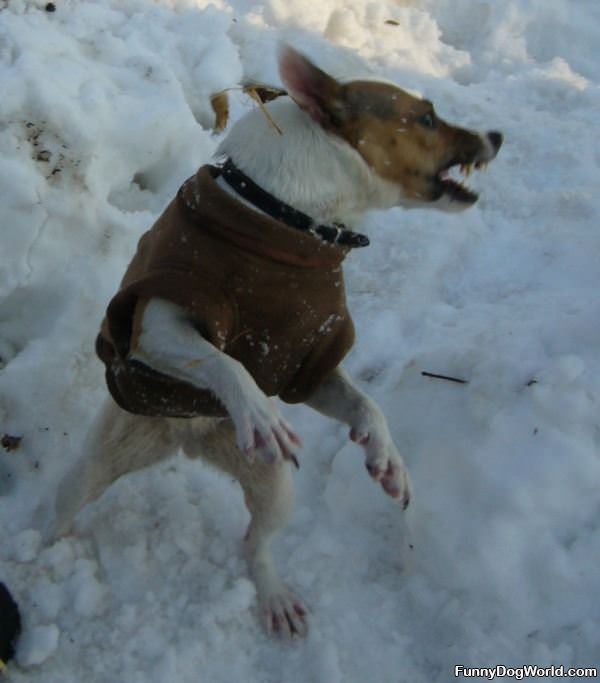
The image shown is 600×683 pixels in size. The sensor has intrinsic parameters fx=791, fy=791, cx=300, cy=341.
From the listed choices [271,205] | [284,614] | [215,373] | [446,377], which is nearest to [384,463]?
[215,373]

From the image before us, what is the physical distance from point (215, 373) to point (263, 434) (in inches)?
8.7

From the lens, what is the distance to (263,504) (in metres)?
2.79

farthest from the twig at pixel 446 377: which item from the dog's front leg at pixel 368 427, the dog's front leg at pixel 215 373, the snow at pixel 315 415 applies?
the dog's front leg at pixel 215 373

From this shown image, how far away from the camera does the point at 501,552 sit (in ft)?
8.90

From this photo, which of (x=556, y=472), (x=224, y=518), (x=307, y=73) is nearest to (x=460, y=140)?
(x=307, y=73)

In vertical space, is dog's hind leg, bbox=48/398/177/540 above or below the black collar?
below

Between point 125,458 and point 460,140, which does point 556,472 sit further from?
point 125,458

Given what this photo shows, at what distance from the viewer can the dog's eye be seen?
2.40 metres

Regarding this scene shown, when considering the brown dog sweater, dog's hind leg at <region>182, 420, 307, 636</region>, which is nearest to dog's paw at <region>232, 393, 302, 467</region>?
the brown dog sweater

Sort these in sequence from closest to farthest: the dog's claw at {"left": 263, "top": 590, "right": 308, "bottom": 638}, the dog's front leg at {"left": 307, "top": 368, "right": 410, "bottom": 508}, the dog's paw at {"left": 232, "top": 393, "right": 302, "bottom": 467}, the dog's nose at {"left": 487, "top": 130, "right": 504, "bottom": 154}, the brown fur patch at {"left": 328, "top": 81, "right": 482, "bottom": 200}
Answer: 1. the dog's paw at {"left": 232, "top": 393, "right": 302, "bottom": 467}
2. the brown fur patch at {"left": 328, "top": 81, "right": 482, "bottom": 200}
3. the dog's front leg at {"left": 307, "top": 368, "right": 410, "bottom": 508}
4. the dog's nose at {"left": 487, "top": 130, "right": 504, "bottom": 154}
5. the dog's claw at {"left": 263, "top": 590, "right": 308, "bottom": 638}

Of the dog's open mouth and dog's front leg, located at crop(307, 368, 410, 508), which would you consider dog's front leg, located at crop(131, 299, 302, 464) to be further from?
the dog's open mouth

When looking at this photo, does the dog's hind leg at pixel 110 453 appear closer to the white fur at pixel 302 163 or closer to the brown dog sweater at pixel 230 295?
the brown dog sweater at pixel 230 295

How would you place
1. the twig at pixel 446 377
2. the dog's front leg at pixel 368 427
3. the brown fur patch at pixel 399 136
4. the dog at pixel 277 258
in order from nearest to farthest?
1. the dog at pixel 277 258
2. the brown fur patch at pixel 399 136
3. the dog's front leg at pixel 368 427
4. the twig at pixel 446 377

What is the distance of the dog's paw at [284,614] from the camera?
2.68 meters
